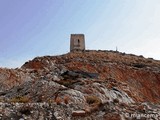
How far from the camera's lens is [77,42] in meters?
59.2

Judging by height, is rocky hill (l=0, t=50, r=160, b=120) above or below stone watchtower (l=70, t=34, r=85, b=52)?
below

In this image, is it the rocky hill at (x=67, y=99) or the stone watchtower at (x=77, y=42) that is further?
the stone watchtower at (x=77, y=42)

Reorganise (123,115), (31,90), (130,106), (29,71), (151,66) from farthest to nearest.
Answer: (151,66) < (29,71) < (31,90) < (130,106) < (123,115)

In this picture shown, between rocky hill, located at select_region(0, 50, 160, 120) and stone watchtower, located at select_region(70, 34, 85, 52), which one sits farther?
stone watchtower, located at select_region(70, 34, 85, 52)

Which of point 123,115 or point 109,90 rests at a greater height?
point 109,90

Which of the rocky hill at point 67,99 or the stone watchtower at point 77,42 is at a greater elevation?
the stone watchtower at point 77,42

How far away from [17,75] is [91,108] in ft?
58.5

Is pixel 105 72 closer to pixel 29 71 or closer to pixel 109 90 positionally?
pixel 29 71

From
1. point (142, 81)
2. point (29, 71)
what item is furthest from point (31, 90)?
point (142, 81)

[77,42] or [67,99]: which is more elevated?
[77,42]

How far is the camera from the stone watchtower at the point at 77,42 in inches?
2274

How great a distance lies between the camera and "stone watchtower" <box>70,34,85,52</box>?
57750 millimetres

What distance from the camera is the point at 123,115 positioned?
1439cm

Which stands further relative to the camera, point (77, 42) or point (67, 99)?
point (77, 42)
